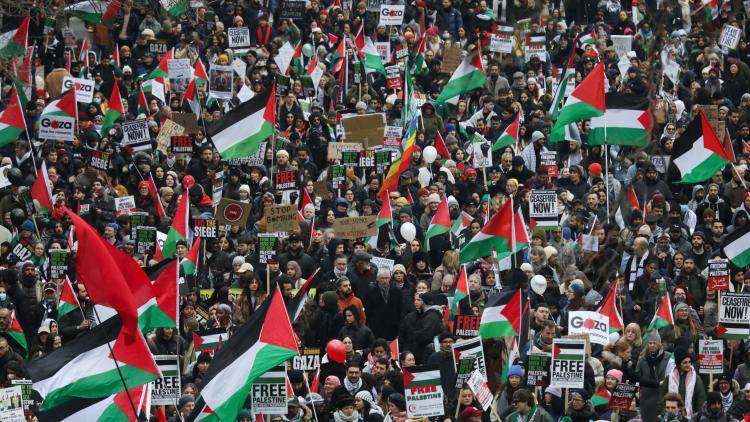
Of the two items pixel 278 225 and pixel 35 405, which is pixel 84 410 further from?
pixel 278 225

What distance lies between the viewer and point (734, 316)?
16.7 meters

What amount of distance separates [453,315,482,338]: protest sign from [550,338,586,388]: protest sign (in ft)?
6.06

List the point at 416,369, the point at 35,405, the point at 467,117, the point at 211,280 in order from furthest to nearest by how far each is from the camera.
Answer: the point at 467,117 → the point at 211,280 → the point at 35,405 → the point at 416,369

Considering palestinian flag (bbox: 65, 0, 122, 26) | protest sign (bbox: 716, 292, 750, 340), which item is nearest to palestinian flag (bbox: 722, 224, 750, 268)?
protest sign (bbox: 716, 292, 750, 340)

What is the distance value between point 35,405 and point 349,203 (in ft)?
21.2

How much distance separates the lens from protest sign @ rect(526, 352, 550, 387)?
15.3 m

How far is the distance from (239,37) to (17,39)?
4.25m

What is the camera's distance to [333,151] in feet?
74.0

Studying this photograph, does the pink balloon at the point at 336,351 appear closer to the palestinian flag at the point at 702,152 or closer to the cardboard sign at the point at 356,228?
the cardboard sign at the point at 356,228

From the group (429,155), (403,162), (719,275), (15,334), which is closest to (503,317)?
(719,275)

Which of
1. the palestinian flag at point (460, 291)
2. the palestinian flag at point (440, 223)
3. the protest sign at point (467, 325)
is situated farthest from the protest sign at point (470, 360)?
the palestinian flag at point (440, 223)

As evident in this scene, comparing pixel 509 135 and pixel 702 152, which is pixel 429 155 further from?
pixel 702 152

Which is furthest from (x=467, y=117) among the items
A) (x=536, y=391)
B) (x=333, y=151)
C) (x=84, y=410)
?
(x=84, y=410)

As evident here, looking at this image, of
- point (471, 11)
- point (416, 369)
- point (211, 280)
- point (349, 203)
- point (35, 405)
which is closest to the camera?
point (416, 369)
